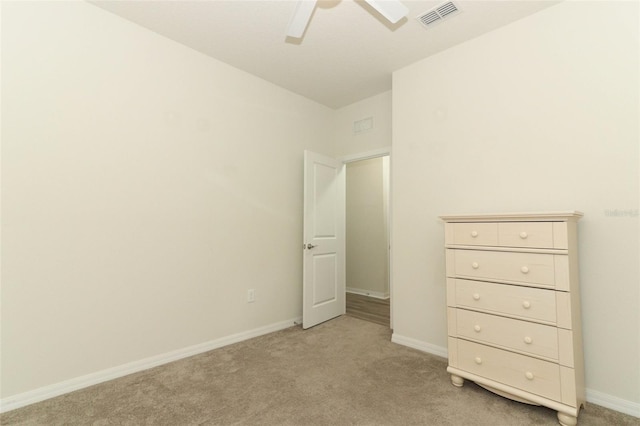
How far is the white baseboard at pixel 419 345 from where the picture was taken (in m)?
2.64

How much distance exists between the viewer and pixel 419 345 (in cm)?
279

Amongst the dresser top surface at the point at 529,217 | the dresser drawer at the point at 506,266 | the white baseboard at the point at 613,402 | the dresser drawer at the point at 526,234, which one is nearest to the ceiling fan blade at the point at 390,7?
the dresser top surface at the point at 529,217

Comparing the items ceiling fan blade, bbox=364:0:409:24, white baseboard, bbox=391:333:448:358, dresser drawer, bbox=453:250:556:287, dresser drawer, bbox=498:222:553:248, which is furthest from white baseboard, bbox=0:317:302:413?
ceiling fan blade, bbox=364:0:409:24

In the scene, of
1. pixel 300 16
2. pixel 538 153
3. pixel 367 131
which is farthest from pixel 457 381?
pixel 367 131

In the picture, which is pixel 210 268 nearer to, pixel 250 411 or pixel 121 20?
Answer: pixel 250 411

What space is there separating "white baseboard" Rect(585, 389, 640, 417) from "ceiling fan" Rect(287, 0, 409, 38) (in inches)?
104

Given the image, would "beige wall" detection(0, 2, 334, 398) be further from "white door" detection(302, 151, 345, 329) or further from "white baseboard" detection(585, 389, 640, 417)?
"white baseboard" detection(585, 389, 640, 417)

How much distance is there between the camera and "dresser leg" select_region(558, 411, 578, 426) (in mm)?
1664

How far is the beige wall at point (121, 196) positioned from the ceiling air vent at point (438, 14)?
171 centimetres

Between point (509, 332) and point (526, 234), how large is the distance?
24.4 inches

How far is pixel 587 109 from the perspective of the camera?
2053mm

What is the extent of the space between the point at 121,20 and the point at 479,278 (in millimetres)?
3219

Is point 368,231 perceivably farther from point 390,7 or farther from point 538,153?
point 390,7

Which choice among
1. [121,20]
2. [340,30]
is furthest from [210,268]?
[340,30]
